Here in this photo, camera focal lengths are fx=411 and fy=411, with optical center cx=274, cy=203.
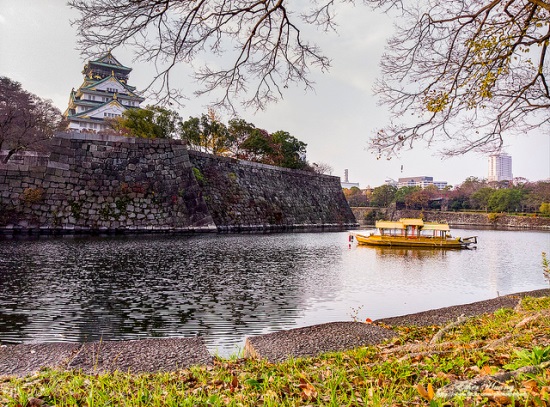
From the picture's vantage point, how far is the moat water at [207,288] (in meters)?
5.31

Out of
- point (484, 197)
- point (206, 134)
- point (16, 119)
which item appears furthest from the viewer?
point (484, 197)

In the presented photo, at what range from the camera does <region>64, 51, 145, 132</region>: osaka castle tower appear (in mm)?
43438

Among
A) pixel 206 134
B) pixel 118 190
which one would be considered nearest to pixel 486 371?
pixel 118 190

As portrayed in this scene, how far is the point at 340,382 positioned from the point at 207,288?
5.55m

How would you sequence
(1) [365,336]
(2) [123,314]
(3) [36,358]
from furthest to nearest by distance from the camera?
(2) [123,314] → (1) [365,336] → (3) [36,358]

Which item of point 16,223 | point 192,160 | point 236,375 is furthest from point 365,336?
point 192,160

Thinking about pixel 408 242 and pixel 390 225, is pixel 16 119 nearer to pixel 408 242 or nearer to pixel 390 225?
pixel 390 225

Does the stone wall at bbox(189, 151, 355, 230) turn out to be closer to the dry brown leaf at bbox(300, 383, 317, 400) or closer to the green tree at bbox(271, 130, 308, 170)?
the green tree at bbox(271, 130, 308, 170)

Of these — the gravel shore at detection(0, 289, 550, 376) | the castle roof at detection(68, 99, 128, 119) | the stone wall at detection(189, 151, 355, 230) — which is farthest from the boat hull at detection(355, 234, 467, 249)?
the castle roof at detection(68, 99, 128, 119)

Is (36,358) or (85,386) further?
(36,358)

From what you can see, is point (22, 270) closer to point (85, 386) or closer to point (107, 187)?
point (85, 386)

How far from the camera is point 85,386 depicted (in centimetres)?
264

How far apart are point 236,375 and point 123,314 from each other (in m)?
3.51

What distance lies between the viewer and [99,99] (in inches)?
1852
